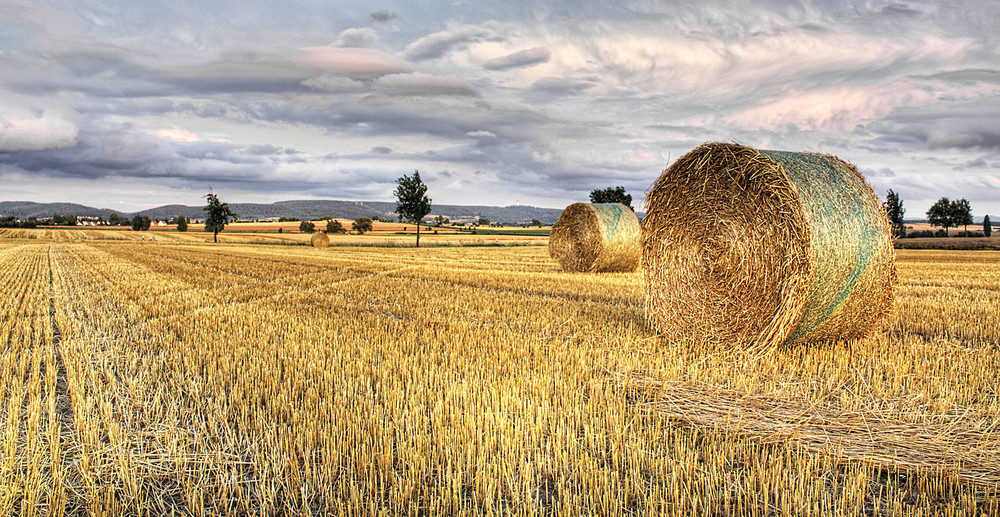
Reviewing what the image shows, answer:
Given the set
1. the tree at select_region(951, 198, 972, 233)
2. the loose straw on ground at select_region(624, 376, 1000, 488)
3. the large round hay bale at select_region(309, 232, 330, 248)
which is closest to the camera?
the loose straw on ground at select_region(624, 376, 1000, 488)

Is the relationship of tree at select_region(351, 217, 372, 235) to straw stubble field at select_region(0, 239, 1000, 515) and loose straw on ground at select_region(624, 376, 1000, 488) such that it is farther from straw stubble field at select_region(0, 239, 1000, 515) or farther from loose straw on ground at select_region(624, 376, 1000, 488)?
loose straw on ground at select_region(624, 376, 1000, 488)

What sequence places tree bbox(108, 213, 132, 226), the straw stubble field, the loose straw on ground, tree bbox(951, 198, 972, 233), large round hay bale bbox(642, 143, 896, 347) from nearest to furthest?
the straw stubble field < the loose straw on ground < large round hay bale bbox(642, 143, 896, 347) < tree bbox(951, 198, 972, 233) < tree bbox(108, 213, 132, 226)

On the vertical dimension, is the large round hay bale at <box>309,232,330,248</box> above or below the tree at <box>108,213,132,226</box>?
below

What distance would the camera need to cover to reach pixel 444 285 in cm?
1366

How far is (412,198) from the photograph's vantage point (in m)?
52.8

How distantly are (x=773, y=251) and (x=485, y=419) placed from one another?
4.37 metres

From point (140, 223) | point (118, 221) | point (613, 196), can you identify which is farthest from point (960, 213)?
point (118, 221)

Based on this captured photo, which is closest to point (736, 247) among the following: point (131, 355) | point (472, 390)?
point (472, 390)

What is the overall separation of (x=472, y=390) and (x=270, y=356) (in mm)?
2646

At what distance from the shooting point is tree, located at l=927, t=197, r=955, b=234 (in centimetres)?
8525

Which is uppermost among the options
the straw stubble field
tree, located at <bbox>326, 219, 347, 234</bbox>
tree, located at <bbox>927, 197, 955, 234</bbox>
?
tree, located at <bbox>927, 197, 955, 234</bbox>

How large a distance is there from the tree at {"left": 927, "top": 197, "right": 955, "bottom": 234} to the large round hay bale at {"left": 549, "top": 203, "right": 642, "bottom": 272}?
9095 cm

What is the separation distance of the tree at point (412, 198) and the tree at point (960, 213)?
81.1m


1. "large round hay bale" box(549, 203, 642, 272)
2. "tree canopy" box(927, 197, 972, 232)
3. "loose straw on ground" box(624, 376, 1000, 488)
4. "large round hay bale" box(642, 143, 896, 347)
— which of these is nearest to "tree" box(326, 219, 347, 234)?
"large round hay bale" box(549, 203, 642, 272)
